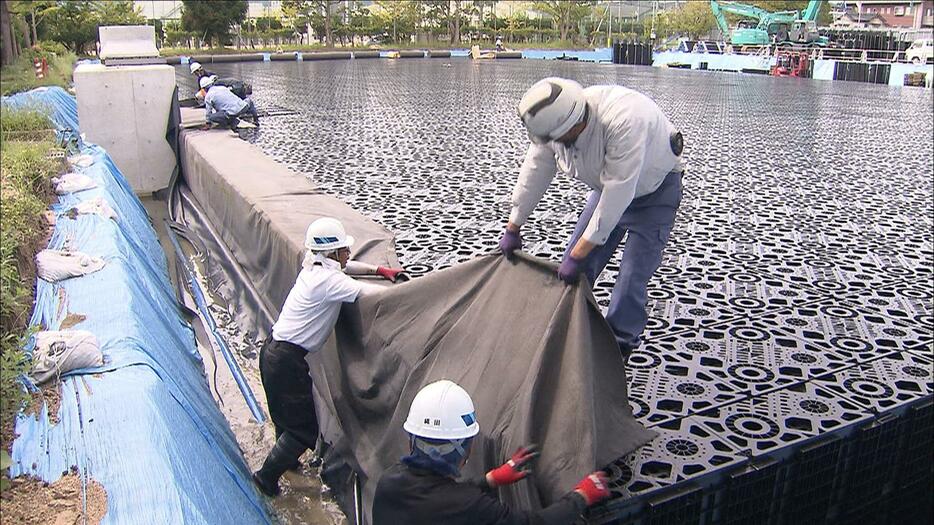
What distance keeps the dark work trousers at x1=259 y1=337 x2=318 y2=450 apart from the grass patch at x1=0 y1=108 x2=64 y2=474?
117 centimetres

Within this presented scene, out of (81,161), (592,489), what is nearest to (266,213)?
(81,161)

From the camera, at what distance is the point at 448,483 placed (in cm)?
262

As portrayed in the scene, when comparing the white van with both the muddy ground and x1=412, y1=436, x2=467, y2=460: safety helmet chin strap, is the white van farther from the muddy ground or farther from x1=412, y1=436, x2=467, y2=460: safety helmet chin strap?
the muddy ground

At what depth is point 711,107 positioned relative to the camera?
1481 cm

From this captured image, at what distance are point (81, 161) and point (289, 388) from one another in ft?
21.6

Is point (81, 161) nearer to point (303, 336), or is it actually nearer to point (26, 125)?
point (26, 125)

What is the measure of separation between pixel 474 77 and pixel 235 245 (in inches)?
639

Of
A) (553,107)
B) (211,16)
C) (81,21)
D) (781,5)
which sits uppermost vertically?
(781,5)

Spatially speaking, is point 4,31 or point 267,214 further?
point 267,214

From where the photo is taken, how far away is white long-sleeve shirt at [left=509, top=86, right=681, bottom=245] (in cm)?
311

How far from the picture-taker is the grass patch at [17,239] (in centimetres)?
350

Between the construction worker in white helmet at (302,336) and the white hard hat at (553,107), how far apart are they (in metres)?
1.48

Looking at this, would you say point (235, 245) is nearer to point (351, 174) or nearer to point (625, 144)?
point (351, 174)

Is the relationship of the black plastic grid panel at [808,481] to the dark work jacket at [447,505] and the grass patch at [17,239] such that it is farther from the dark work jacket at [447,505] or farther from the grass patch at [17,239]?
the grass patch at [17,239]
